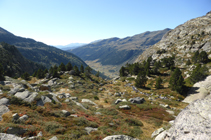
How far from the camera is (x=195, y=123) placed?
25.6 feet

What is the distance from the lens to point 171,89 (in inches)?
1975

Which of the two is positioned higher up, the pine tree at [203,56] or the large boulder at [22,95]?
the pine tree at [203,56]

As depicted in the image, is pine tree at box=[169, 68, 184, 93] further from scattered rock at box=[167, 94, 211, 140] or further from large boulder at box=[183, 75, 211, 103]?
scattered rock at box=[167, 94, 211, 140]

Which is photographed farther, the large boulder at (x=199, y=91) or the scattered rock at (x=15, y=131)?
the large boulder at (x=199, y=91)

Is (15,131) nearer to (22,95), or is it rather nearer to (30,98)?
(30,98)

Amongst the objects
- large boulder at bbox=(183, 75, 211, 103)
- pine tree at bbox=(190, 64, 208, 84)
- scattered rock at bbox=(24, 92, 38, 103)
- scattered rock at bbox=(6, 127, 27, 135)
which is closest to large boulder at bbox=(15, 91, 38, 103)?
scattered rock at bbox=(24, 92, 38, 103)

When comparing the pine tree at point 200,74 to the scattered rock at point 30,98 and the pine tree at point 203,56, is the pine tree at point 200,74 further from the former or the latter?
the scattered rock at point 30,98

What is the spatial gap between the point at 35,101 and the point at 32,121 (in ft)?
26.9

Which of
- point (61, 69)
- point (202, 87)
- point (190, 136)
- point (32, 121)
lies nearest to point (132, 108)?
point (190, 136)

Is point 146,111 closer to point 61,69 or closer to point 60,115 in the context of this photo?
point 60,115

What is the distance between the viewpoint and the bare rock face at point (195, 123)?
6948 millimetres

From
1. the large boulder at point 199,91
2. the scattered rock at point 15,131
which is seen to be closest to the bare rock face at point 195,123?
the scattered rock at point 15,131

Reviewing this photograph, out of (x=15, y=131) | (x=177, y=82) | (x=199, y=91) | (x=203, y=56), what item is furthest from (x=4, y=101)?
(x=203, y=56)

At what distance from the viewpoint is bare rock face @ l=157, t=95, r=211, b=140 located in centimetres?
695
